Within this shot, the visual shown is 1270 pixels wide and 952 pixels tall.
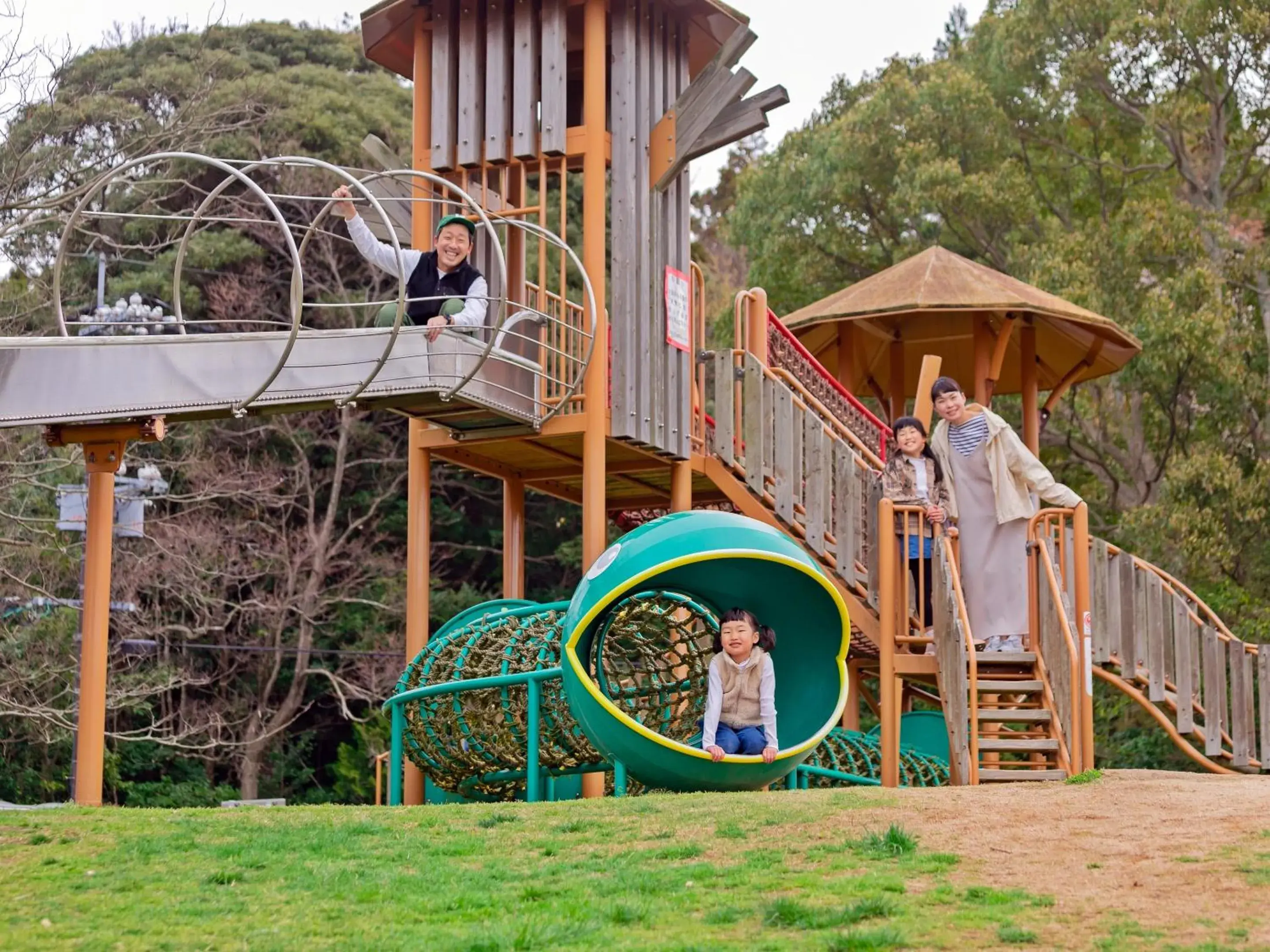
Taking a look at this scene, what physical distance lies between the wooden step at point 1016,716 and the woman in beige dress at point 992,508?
93 centimetres

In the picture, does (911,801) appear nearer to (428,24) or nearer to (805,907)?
(805,907)

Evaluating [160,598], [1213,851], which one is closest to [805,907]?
[1213,851]

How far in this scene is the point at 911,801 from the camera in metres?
8.72

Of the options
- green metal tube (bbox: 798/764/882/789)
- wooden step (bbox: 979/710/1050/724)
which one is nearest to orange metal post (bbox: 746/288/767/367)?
green metal tube (bbox: 798/764/882/789)

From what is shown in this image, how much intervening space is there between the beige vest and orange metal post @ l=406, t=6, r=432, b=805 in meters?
3.97

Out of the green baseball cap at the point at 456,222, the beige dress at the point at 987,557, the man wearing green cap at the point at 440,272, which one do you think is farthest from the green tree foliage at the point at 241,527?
the beige dress at the point at 987,557

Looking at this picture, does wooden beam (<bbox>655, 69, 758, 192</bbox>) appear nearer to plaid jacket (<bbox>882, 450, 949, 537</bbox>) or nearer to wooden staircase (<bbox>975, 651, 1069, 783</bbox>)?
plaid jacket (<bbox>882, 450, 949, 537</bbox>)

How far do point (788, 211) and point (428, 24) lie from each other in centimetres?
1764

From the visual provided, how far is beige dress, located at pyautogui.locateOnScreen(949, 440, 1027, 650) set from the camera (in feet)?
40.0

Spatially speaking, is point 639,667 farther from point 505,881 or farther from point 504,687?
point 505,881

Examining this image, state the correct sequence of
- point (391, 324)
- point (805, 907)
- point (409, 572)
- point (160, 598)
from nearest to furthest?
point (805, 907) < point (391, 324) < point (409, 572) < point (160, 598)

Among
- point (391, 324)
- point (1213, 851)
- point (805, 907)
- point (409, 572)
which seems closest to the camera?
point (805, 907)

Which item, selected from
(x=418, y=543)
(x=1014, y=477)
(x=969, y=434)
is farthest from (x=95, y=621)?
(x=1014, y=477)

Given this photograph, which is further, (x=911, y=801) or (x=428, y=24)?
(x=428, y=24)
